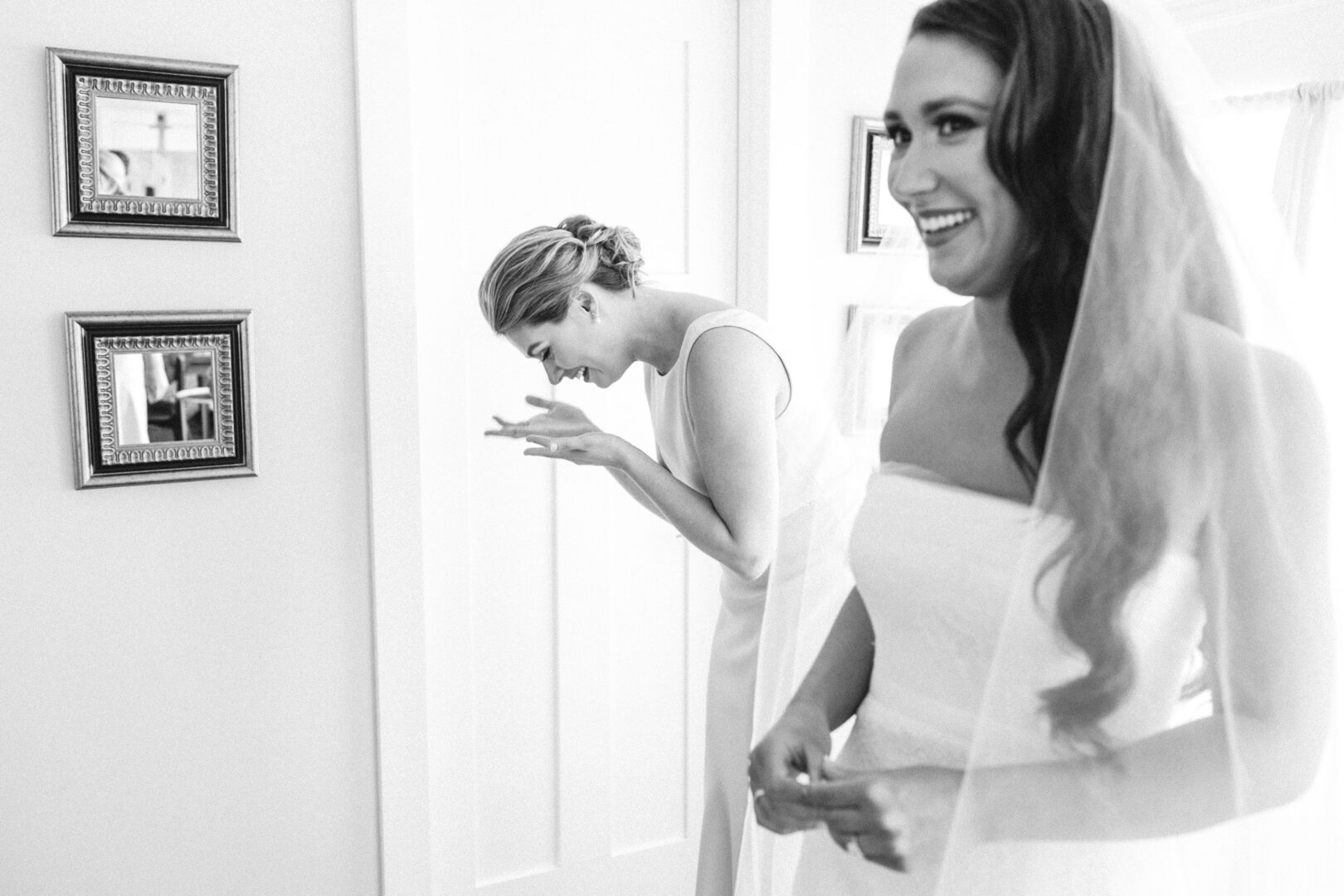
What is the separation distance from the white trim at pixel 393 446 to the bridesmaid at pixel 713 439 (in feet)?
1.09

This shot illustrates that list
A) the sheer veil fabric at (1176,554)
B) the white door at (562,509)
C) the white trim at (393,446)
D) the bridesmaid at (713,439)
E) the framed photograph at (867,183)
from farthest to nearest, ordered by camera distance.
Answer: the framed photograph at (867,183) → the white door at (562,509) → the white trim at (393,446) → the bridesmaid at (713,439) → the sheer veil fabric at (1176,554)

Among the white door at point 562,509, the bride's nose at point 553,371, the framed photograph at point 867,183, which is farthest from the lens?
the framed photograph at point 867,183

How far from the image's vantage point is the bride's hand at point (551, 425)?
1616 millimetres

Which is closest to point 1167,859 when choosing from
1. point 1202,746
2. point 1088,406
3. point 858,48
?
point 1202,746

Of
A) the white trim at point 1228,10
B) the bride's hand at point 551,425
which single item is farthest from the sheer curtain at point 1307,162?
the bride's hand at point 551,425

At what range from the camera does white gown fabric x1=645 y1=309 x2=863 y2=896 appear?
1.33 metres

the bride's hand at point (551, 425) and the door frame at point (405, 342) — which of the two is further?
the door frame at point (405, 342)

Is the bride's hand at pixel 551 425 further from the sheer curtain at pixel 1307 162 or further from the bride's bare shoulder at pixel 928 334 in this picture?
the sheer curtain at pixel 1307 162

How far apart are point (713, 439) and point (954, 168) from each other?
0.70 m

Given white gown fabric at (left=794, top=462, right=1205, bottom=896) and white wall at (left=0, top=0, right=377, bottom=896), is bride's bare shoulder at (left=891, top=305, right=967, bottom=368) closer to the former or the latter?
white gown fabric at (left=794, top=462, right=1205, bottom=896)

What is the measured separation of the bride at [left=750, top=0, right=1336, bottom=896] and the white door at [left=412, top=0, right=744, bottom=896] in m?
1.30

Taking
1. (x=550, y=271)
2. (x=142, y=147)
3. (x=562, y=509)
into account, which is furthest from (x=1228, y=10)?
(x=142, y=147)

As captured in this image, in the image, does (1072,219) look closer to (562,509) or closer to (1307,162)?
(1307,162)

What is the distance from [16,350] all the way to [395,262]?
59 centimetres
